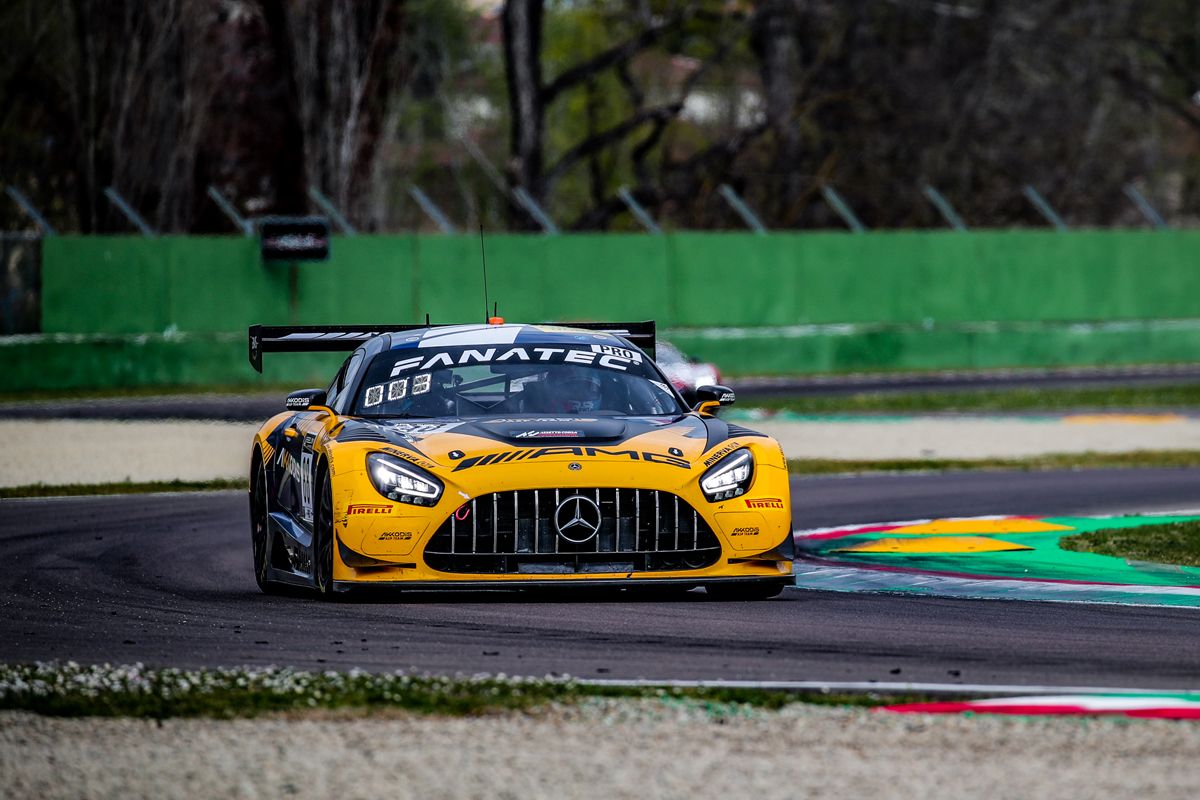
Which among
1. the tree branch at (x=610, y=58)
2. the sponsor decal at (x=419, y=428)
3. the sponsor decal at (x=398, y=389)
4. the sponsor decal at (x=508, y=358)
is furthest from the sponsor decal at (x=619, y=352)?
the tree branch at (x=610, y=58)

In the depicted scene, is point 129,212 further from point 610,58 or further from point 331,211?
point 610,58

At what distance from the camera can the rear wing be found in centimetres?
1085

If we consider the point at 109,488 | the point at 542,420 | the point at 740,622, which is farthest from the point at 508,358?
the point at 109,488

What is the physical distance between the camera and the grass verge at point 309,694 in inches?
261

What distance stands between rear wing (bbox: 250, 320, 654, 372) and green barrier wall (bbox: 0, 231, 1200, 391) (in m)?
19.4

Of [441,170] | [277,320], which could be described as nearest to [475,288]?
[277,320]

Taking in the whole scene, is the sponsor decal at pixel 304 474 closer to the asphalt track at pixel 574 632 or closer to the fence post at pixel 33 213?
the asphalt track at pixel 574 632

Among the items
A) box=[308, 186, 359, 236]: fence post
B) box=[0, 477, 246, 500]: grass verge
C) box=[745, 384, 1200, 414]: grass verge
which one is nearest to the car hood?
box=[0, 477, 246, 500]: grass verge

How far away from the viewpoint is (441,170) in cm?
6719

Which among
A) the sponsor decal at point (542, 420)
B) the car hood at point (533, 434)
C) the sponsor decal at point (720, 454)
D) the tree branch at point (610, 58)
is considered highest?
the tree branch at point (610, 58)

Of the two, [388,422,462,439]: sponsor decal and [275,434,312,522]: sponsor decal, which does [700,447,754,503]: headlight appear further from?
[275,434,312,522]: sponsor decal

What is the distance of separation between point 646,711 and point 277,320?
25397mm

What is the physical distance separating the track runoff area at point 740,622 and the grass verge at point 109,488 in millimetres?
2965

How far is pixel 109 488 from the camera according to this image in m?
16.7
